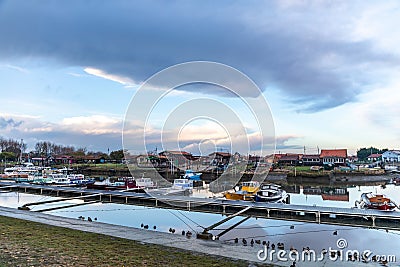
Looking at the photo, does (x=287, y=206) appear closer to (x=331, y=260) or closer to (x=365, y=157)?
(x=331, y=260)

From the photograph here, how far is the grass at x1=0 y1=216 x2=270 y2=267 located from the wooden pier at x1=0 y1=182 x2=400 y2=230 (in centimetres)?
848

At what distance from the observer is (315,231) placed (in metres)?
13.5

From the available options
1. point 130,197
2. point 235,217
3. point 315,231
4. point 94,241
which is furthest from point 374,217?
point 130,197

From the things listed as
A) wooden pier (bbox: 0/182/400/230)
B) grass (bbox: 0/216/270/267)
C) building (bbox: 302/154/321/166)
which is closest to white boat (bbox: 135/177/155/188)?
wooden pier (bbox: 0/182/400/230)

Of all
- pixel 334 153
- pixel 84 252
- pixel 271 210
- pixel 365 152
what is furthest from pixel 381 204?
pixel 365 152

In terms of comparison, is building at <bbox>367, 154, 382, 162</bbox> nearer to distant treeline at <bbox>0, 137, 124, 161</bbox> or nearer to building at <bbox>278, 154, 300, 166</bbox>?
building at <bbox>278, 154, 300, 166</bbox>

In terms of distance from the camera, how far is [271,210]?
1588cm

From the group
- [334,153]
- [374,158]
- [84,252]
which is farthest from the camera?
[374,158]

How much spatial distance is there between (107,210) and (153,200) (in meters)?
2.63

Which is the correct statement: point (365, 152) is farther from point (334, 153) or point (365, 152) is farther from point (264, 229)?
point (264, 229)

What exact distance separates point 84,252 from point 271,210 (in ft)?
35.6

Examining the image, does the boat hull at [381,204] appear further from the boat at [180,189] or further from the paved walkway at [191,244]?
the boat at [180,189]

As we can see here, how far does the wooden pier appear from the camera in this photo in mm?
13711

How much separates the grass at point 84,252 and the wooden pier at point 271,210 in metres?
8.48
